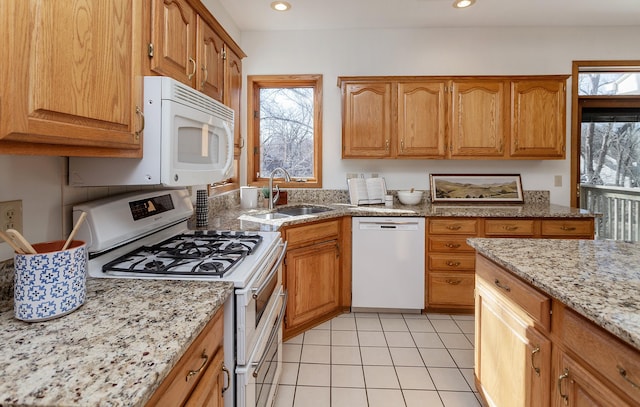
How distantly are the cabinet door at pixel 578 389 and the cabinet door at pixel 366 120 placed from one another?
2.25 m

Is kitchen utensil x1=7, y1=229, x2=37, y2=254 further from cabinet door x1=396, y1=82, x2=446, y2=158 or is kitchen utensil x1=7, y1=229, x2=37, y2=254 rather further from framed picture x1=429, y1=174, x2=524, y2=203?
framed picture x1=429, y1=174, x2=524, y2=203

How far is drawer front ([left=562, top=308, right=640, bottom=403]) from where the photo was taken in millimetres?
787

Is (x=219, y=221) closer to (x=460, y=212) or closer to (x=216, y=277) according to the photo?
(x=216, y=277)

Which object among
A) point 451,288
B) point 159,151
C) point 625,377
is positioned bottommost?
point 451,288

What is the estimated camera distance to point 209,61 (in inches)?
73.6

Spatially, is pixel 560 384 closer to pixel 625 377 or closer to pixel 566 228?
pixel 625 377

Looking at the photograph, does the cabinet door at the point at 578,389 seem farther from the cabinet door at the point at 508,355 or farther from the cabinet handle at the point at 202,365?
the cabinet handle at the point at 202,365

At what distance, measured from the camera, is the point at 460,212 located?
110 inches

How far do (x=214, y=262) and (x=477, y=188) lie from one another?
112 inches

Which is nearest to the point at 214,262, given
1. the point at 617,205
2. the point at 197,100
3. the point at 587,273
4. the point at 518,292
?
the point at 197,100

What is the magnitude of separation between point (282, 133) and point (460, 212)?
182 centimetres

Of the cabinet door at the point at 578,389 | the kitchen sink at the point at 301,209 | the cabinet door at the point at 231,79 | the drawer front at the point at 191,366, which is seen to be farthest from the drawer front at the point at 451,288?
the drawer front at the point at 191,366

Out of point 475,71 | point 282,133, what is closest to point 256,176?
point 282,133

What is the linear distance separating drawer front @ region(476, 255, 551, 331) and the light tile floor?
0.75 m
